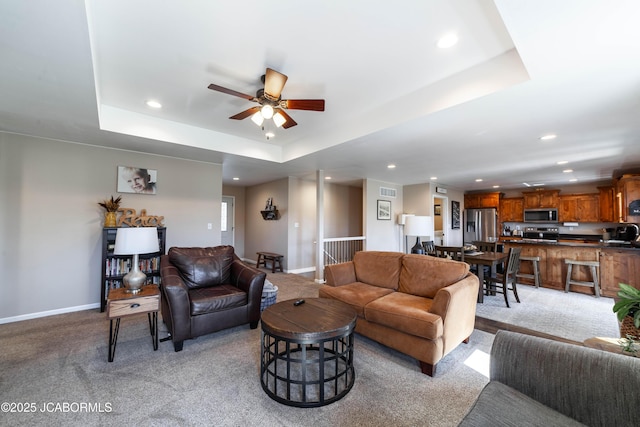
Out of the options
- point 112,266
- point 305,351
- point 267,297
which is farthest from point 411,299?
point 112,266

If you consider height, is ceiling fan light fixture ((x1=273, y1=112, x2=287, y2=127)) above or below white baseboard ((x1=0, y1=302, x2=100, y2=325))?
above

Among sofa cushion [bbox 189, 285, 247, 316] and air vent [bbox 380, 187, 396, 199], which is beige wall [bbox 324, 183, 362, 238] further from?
sofa cushion [bbox 189, 285, 247, 316]

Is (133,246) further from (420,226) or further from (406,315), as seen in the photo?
(420,226)

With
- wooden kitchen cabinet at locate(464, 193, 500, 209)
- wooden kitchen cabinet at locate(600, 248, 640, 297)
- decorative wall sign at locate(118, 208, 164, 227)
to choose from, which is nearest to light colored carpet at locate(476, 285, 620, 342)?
wooden kitchen cabinet at locate(600, 248, 640, 297)

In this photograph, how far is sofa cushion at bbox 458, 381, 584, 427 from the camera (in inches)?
44.4

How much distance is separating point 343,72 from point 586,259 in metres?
5.74

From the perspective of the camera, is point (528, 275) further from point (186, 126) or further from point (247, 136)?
point (186, 126)

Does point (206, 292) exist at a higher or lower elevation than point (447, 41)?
lower

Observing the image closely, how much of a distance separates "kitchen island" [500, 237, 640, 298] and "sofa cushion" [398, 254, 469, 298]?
389cm

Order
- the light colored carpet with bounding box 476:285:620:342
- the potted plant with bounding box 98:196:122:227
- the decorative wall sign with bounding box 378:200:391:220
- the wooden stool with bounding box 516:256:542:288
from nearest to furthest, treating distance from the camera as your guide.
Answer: the light colored carpet with bounding box 476:285:620:342 < the potted plant with bounding box 98:196:122:227 < the wooden stool with bounding box 516:256:542:288 < the decorative wall sign with bounding box 378:200:391:220

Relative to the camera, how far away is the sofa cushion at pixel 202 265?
129 inches

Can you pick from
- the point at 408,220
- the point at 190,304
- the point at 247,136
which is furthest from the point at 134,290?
the point at 408,220

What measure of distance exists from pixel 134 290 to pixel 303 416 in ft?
6.72

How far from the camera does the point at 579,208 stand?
716 centimetres
